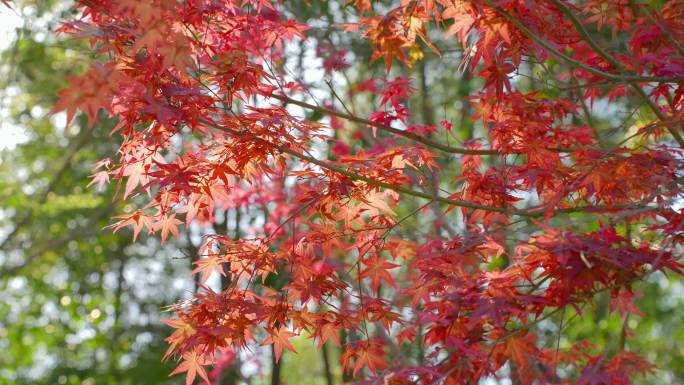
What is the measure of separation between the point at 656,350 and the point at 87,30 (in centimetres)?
881

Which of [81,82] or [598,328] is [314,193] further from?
[598,328]

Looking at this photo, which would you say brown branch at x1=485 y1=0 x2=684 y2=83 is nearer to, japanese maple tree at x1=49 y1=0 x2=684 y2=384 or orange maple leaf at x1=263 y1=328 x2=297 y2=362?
japanese maple tree at x1=49 y1=0 x2=684 y2=384

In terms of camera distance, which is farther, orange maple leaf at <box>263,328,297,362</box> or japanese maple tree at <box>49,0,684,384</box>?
orange maple leaf at <box>263,328,297,362</box>

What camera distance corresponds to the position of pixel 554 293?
2037 mm

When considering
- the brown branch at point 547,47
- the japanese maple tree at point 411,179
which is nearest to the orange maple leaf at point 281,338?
the japanese maple tree at point 411,179

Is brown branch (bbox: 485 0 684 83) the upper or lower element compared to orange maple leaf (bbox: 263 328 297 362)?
upper

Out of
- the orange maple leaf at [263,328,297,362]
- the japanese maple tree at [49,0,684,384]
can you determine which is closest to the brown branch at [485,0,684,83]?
the japanese maple tree at [49,0,684,384]

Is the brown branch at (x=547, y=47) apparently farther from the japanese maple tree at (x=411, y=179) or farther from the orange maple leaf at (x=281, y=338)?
the orange maple leaf at (x=281, y=338)

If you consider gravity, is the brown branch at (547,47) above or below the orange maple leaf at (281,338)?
above

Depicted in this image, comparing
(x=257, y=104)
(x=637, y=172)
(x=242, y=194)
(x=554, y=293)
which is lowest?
(x=554, y=293)

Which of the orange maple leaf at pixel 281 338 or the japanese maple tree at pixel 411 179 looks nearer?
the japanese maple tree at pixel 411 179

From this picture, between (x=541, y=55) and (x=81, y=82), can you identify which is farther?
(x=541, y=55)

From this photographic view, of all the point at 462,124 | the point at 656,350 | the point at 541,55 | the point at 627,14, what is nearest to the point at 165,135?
the point at 541,55

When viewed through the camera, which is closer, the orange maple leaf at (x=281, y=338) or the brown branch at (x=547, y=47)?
the brown branch at (x=547, y=47)
